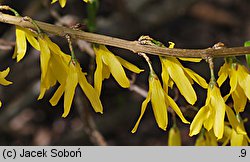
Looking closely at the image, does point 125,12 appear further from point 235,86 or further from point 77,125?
point 235,86

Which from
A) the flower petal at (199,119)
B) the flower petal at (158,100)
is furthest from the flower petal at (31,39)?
the flower petal at (199,119)

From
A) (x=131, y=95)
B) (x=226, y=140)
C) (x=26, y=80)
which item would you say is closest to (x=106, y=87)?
(x=131, y=95)

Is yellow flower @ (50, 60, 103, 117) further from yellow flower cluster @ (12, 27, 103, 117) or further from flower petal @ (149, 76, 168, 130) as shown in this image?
flower petal @ (149, 76, 168, 130)

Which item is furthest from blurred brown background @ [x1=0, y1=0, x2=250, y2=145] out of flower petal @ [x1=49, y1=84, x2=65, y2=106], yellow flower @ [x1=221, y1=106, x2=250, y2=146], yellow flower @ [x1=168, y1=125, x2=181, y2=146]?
flower petal @ [x1=49, y1=84, x2=65, y2=106]

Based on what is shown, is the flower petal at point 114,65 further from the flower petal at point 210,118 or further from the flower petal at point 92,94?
the flower petal at point 210,118
